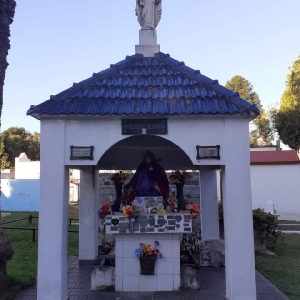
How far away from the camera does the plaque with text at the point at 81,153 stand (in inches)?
229

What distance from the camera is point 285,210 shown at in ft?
66.4

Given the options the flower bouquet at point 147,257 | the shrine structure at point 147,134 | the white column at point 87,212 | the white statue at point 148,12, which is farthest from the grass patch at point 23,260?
the white statue at point 148,12

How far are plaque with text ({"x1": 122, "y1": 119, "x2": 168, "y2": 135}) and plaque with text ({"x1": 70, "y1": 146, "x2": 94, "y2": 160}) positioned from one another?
62cm

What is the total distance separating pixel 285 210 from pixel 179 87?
16202mm

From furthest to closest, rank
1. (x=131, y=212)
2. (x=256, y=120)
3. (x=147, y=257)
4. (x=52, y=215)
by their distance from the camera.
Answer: (x=256, y=120) < (x=147, y=257) < (x=131, y=212) < (x=52, y=215)

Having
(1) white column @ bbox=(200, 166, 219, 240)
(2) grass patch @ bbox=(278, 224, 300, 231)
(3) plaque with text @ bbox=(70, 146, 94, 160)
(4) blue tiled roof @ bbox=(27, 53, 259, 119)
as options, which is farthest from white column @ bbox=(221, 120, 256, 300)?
(2) grass patch @ bbox=(278, 224, 300, 231)

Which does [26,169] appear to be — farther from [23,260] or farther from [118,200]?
[118,200]

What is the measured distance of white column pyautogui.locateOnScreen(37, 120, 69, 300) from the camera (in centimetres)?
558

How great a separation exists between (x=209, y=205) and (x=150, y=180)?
9.33 feet

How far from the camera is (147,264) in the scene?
6.54 m

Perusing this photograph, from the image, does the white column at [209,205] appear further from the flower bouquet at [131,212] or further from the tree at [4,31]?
the tree at [4,31]

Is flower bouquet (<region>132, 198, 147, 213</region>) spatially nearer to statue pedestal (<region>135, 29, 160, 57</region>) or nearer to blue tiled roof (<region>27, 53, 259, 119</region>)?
blue tiled roof (<region>27, 53, 259, 119</region>)

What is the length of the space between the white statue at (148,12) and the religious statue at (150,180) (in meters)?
2.73

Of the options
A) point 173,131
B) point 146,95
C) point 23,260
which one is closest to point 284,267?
point 173,131
